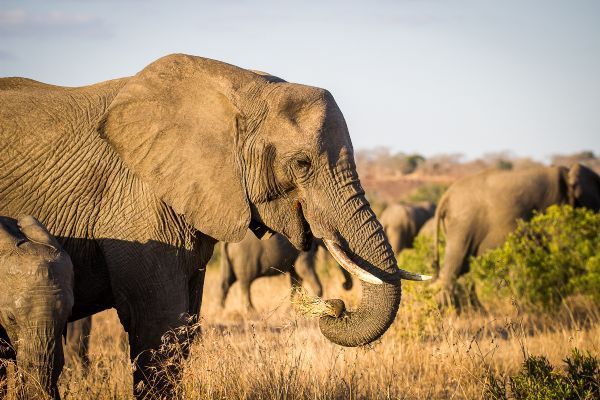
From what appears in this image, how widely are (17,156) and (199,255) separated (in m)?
1.42

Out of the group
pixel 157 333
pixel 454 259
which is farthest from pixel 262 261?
pixel 157 333

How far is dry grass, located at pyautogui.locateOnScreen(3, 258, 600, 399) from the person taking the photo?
20.9ft

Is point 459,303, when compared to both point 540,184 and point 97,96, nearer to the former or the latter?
point 540,184

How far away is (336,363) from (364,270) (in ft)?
5.90

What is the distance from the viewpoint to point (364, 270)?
6.02m

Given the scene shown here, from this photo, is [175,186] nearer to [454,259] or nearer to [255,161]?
[255,161]

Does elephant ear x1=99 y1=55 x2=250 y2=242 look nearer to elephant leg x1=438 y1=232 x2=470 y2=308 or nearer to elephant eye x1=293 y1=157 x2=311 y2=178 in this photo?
elephant eye x1=293 y1=157 x2=311 y2=178

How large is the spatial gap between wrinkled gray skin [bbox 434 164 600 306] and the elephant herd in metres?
8.95

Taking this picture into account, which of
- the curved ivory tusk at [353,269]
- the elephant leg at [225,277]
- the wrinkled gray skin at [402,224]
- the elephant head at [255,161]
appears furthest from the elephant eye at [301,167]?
the wrinkled gray skin at [402,224]

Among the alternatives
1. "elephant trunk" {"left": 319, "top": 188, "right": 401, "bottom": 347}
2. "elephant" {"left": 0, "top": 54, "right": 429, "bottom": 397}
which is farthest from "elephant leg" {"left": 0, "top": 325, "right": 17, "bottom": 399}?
"elephant trunk" {"left": 319, "top": 188, "right": 401, "bottom": 347}

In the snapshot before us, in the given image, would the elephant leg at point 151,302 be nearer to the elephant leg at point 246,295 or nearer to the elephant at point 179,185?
the elephant at point 179,185

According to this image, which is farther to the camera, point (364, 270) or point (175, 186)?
point (175, 186)

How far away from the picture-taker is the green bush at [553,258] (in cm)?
1299

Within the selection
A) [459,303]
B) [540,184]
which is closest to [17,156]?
[459,303]
